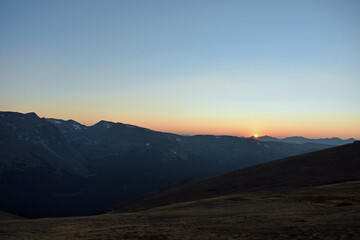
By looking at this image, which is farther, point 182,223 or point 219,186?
point 219,186

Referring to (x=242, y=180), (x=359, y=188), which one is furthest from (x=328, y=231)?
(x=242, y=180)

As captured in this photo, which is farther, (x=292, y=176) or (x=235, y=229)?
(x=292, y=176)

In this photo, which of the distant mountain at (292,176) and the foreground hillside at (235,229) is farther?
the distant mountain at (292,176)

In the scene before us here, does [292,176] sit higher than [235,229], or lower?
lower

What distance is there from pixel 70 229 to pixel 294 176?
6063 cm

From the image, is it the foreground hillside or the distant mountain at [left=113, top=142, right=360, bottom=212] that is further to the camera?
the distant mountain at [left=113, top=142, right=360, bottom=212]

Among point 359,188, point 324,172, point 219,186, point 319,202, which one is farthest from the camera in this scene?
point 219,186

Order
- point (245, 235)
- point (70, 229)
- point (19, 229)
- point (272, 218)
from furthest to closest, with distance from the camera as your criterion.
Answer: point (19, 229) → point (70, 229) → point (272, 218) → point (245, 235)

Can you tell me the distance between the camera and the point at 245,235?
20.1m

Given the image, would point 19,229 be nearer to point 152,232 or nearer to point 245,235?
point 152,232

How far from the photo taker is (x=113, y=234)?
23438 millimetres

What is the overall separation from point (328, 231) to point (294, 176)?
57.0m

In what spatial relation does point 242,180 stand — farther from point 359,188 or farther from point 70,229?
point 70,229

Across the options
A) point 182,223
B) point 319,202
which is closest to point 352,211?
point 319,202
